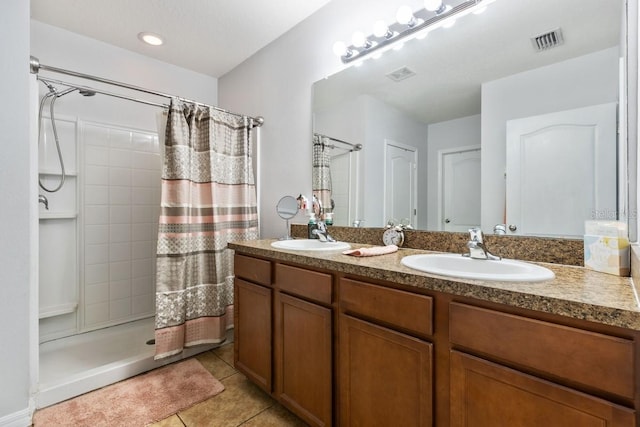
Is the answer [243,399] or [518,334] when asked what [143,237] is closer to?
[243,399]

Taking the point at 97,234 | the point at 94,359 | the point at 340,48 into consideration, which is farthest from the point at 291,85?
the point at 94,359

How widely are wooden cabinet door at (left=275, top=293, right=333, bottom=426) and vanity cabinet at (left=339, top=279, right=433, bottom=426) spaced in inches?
3.4

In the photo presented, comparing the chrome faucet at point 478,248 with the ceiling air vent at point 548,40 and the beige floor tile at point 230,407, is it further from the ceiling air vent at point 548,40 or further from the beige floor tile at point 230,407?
the beige floor tile at point 230,407

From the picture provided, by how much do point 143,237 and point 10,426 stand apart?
1.45 meters

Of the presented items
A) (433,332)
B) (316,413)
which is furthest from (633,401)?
(316,413)

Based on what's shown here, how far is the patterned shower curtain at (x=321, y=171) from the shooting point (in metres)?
2.01

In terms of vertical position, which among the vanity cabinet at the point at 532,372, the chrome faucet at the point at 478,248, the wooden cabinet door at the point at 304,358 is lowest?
the wooden cabinet door at the point at 304,358

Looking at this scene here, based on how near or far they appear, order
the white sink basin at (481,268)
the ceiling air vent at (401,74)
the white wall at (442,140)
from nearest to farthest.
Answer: the white sink basin at (481,268), the white wall at (442,140), the ceiling air vent at (401,74)

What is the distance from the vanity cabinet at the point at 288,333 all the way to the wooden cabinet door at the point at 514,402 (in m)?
0.52

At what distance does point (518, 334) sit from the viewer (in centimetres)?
74

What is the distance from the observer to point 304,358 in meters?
1.33

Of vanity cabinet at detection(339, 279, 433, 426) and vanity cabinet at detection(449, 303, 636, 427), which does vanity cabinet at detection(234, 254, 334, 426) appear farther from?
vanity cabinet at detection(449, 303, 636, 427)

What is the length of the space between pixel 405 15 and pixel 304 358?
5.76ft

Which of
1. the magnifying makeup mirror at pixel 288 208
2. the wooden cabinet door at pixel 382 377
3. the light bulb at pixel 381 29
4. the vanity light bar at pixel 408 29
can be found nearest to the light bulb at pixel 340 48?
the vanity light bar at pixel 408 29
